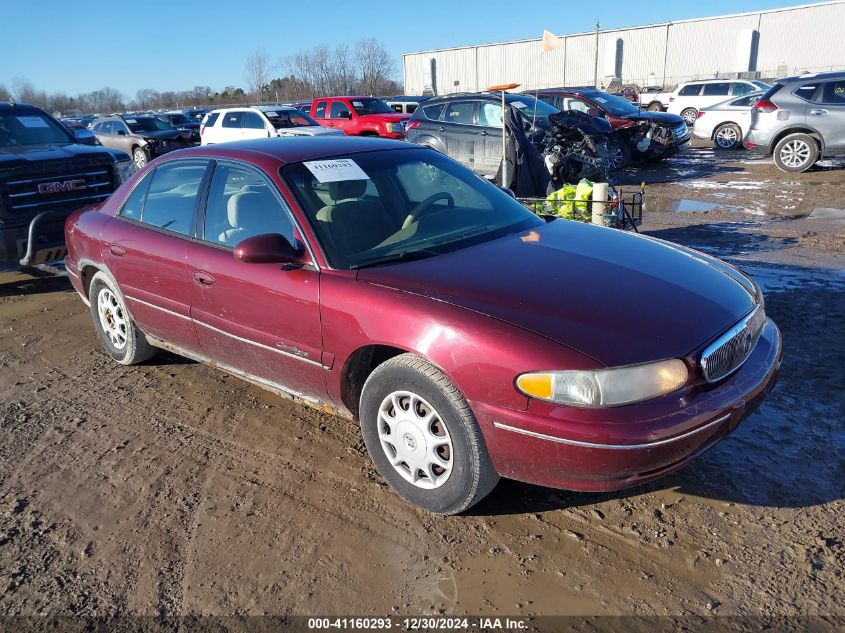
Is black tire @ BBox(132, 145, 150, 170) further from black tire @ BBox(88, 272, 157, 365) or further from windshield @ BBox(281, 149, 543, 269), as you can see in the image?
windshield @ BBox(281, 149, 543, 269)

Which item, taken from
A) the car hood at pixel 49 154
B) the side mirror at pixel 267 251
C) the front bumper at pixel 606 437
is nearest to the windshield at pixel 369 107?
the car hood at pixel 49 154

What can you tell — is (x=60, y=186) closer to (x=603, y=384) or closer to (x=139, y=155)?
(x=603, y=384)

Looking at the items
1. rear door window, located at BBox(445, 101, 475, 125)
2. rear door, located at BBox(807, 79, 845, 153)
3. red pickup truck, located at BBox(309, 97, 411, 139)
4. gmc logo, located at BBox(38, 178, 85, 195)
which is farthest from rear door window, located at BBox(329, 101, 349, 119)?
gmc logo, located at BBox(38, 178, 85, 195)

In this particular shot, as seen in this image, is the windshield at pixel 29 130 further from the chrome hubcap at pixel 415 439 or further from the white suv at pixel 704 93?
the white suv at pixel 704 93

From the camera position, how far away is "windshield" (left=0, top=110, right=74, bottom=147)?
7.93 m

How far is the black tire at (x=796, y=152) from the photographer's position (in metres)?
12.8

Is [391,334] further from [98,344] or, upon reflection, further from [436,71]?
[436,71]

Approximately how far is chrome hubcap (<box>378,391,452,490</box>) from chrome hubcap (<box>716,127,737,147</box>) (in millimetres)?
17531

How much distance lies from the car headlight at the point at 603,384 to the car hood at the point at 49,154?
21.5 ft

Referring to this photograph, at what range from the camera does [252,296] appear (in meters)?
3.58

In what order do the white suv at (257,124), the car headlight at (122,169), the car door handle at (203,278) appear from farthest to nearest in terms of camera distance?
the white suv at (257,124) < the car headlight at (122,169) < the car door handle at (203,278)

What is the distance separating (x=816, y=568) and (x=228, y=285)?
3.03 meters

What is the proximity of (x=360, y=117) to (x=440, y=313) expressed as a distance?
15758 millimetres

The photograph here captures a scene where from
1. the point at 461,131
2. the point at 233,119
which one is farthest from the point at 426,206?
the point at 233,119
